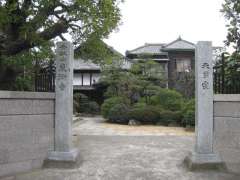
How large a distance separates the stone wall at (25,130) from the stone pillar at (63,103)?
0.45 feet

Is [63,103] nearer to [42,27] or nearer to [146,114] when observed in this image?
[42,27]

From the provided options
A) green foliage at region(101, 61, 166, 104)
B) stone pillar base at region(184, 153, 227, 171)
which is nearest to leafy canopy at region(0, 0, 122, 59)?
stone pillar base at region(184, 153, 227, 171)

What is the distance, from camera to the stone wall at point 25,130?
671 centimetres

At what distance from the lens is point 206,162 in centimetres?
739

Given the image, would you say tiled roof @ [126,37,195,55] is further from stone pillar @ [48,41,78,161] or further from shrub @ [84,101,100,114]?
stone pillar @ [48,41,78,161]

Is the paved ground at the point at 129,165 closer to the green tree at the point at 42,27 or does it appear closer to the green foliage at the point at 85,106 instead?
the green tree at the point at 42,27

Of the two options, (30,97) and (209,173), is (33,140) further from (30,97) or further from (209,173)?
(209,173)

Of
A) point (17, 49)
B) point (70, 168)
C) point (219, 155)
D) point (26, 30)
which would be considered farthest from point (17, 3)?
point (219, 155)

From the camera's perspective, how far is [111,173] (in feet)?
23.8

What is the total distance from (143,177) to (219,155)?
5.87ft

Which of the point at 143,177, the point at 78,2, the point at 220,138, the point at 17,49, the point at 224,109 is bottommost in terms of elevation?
the point at 143,177

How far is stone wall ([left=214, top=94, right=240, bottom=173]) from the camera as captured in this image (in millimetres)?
7234

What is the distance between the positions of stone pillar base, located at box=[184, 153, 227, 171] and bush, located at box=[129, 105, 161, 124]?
11.8 m

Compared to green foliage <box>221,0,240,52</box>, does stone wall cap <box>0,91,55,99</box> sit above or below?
below
